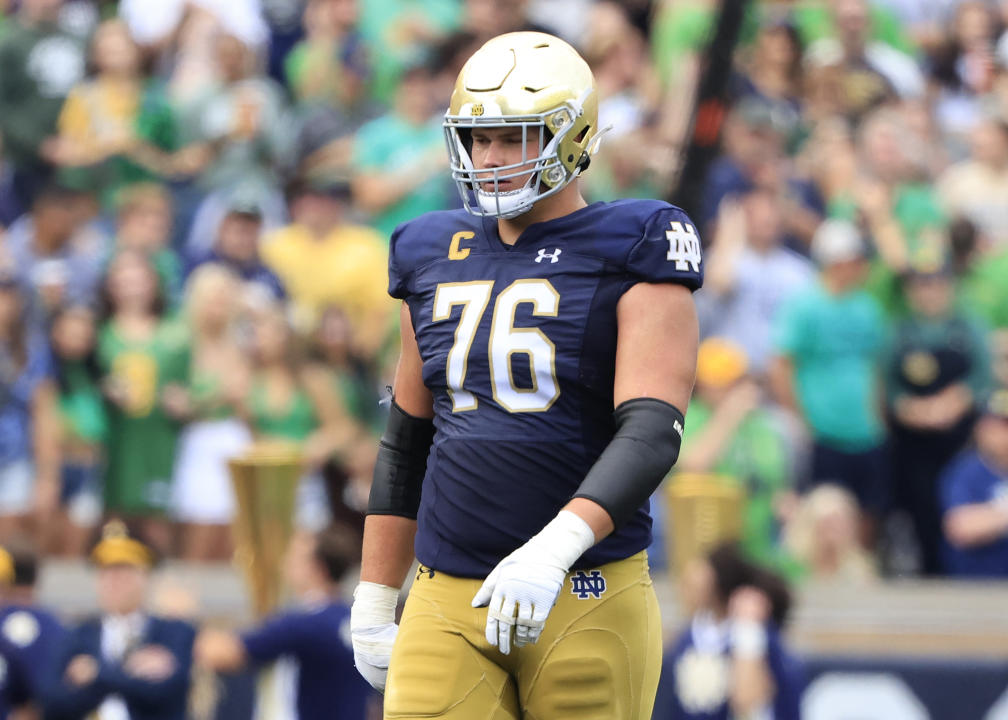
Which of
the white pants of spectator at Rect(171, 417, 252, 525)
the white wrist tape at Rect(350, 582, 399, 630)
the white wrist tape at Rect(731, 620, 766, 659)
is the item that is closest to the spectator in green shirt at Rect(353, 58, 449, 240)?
the white pants of spectator at Rect(171, 417, 252, 525)

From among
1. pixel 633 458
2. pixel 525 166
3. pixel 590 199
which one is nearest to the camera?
pixel 633 458

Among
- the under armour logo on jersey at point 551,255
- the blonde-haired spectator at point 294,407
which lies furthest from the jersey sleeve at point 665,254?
the blonde-haired spectator at point 294,407

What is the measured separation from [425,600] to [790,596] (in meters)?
3.54

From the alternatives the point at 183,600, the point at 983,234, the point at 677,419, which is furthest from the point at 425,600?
the point at 983,234

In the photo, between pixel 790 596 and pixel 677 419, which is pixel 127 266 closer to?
pixel 790 596

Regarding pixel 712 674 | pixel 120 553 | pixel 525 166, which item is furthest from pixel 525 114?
pixel 120 553

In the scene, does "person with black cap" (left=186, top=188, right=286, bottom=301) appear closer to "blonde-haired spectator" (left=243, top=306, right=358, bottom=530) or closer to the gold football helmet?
"blonde-haired spectator" (left=243, top=306, right=358, bottom=530)

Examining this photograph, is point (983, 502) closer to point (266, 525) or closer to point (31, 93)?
point (266, 525)

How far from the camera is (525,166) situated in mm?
4031

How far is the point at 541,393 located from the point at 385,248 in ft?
20.1

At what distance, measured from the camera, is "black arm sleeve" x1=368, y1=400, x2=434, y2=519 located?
14.5 ft

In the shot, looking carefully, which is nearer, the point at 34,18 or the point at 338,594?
the point at 338,594

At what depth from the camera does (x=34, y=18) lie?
11.2m

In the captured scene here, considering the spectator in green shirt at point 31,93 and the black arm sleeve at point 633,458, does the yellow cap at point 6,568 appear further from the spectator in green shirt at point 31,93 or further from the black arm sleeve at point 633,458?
the black arm sleeve at point 633,458
